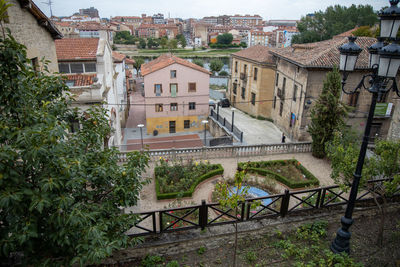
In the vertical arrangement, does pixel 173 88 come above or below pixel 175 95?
above

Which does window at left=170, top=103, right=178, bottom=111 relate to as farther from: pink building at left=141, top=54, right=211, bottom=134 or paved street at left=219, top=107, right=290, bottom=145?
paved street at left=219, top=107, right=290, bottom=145

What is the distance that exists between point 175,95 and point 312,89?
45.5ft

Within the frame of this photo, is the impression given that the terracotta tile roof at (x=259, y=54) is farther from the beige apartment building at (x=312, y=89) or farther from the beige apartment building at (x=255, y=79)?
the beige apartment building at (x=312, y=89)

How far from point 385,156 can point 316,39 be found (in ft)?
181

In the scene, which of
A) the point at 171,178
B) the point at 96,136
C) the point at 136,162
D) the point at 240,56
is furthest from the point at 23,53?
the point at 240,56

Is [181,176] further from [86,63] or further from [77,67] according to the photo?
[77,67]

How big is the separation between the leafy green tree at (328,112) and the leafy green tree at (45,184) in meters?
15.2

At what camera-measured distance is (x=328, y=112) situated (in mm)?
17562

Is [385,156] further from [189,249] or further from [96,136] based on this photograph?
[96,136]

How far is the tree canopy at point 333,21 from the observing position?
179 ft

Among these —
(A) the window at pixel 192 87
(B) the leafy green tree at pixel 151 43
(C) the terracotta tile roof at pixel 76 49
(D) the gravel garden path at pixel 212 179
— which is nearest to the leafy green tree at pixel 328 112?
(D) the gravel garden path at pixel 212 179

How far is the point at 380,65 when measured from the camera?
227 inches

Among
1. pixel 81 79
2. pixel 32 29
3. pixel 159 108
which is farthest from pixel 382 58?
pixel 159 108

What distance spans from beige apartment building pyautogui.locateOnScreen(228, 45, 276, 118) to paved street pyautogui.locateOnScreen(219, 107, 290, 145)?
1550mm
